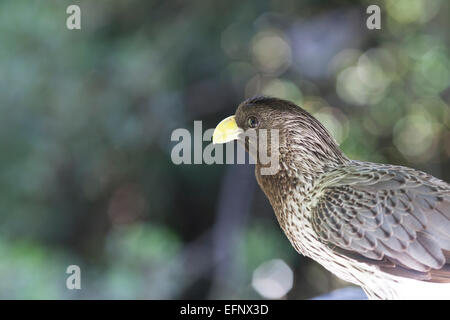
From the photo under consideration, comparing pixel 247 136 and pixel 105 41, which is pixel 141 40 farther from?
pixel 247 136

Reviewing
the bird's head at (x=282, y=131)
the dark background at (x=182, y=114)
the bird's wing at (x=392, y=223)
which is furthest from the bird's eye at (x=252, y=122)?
the dark background at (x=182, y=114)

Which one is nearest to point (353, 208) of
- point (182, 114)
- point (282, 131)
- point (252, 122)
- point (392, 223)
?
point (392, 223)

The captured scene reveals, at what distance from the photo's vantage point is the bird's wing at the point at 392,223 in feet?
6.19

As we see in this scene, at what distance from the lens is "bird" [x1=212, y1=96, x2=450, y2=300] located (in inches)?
74.9

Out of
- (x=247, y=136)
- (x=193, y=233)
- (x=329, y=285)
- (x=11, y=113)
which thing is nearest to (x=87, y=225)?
(x=193, y=233)

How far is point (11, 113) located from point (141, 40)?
926 mm

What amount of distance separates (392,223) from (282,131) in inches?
19.4

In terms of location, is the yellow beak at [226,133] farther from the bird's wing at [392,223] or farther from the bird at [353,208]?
the bird's wing at [392,223]

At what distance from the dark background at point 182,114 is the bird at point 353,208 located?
1.54 m

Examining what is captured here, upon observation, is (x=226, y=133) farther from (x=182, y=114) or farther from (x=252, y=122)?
(x=182, y=114)

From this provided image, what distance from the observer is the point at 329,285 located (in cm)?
447

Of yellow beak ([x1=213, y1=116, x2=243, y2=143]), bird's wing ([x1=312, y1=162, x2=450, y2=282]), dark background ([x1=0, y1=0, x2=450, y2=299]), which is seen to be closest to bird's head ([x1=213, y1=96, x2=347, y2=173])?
yellow beak ([x1=213, y1=116, x2=243, y2=143])

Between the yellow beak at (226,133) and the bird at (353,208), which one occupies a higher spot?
the yellow beak at (226,133)

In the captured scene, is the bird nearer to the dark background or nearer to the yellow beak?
the yellow beak
